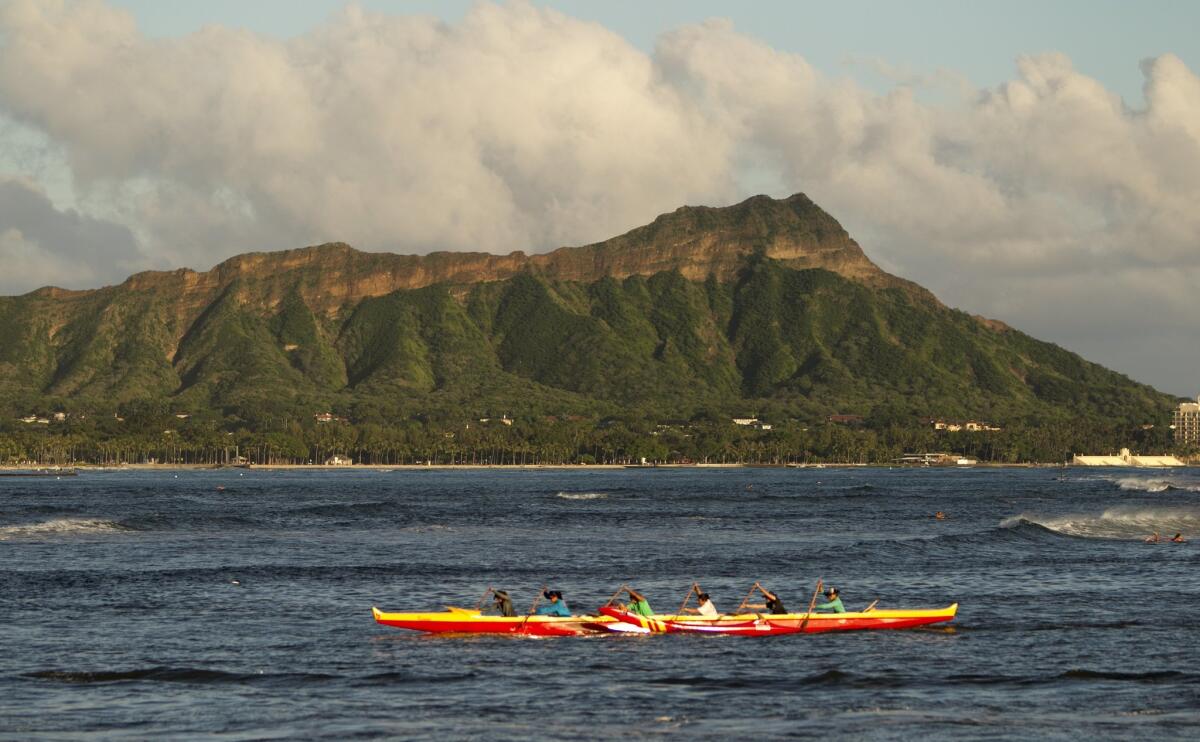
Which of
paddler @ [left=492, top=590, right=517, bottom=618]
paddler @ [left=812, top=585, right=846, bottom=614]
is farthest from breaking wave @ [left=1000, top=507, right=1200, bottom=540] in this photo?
paddler @ [left=492, top=590, right=517, bottom=618]

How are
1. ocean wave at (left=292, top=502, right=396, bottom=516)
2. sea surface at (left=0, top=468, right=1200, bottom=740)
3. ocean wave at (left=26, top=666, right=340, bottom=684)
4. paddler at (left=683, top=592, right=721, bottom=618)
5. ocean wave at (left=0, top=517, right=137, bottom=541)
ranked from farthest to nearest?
ocean wave at (left=292, top=502, right=396, bottom=516), ocean wave at (left=0, top=517, right=137, bottom=541), paddler at (left=683, top=592, right=721, bottom=618), ocean wave at (left=26, top=666, right=340, bottom=684), sea surface at (left=0, top=468, right=1200, bottom=740)

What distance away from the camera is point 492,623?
56.4 meters

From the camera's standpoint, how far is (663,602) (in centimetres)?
6719

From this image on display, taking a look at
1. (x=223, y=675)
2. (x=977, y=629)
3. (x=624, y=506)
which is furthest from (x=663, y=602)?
(x=624, y=506)

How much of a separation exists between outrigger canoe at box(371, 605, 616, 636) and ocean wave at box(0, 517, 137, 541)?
6171 centimetres

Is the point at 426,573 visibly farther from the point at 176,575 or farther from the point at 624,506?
the point at 624,506

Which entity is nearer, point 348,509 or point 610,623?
point 610,623

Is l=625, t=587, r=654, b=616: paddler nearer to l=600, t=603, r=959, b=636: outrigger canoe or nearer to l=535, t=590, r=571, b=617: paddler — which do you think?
l=600, t=603, r=959, b=636: outrigger canoe

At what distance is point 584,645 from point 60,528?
7679 centimetres

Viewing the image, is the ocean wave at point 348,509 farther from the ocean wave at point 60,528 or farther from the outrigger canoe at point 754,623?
the outrigger canoe at point 754,623

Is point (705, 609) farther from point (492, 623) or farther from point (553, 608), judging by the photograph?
point (492, 623)

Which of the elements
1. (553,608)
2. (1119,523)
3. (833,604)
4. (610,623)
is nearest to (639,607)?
(610,623)

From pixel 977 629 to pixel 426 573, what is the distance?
33.2m

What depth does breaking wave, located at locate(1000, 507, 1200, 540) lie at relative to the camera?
116938 millimetres
